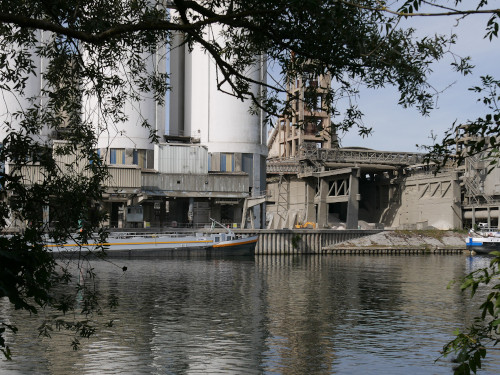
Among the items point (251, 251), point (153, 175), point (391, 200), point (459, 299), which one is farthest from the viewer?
point (391, 200)

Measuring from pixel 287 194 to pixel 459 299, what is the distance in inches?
3028

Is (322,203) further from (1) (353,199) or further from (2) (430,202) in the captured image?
(2) (430,202)

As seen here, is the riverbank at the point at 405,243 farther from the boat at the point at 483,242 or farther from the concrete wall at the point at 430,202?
the concrete wall at the point at 430,202

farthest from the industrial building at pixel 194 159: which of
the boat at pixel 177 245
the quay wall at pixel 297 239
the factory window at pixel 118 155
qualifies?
the boat at pixel 177 245

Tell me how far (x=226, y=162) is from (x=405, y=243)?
25850 mm

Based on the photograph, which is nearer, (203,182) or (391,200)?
(203,182)

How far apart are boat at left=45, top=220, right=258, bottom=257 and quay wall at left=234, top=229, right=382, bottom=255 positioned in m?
4.79

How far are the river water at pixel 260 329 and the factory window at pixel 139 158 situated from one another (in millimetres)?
34727

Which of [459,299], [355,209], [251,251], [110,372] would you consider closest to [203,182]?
[251,251]

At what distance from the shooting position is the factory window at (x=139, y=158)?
80250 millimetres

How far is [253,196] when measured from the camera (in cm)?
8350

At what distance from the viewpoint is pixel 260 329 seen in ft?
81.8

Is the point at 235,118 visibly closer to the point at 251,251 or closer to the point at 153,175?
the point at 153,175

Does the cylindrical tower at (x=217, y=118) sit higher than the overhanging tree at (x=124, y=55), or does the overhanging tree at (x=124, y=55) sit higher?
the cylindrical tower at (x=217, y=118)
